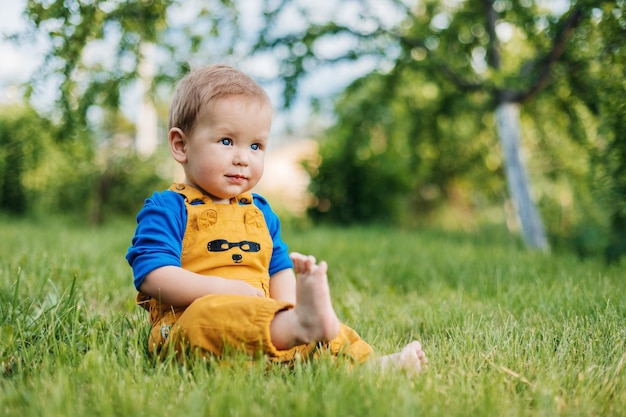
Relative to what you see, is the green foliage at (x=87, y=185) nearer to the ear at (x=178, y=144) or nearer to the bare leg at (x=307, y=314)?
the ear at (x=178, y=144)

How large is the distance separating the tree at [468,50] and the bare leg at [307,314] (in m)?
2.91

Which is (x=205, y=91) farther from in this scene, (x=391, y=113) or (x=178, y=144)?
(x=391, y=113)

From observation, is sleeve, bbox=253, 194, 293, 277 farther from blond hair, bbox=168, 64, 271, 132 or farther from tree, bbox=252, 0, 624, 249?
tree, bbox=252, 0, 624, 249

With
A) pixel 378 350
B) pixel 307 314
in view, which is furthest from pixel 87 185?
pixel 307 314

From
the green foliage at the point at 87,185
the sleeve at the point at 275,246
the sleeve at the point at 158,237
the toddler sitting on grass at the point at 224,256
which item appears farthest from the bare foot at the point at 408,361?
the green foliage at the point at 87,185

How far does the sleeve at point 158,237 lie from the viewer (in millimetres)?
1801

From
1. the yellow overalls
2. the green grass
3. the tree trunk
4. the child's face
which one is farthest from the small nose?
the tree trunk

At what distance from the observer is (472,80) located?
4.88 meters

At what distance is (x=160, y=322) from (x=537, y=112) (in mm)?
4490

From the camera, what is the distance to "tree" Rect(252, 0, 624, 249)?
4214mm

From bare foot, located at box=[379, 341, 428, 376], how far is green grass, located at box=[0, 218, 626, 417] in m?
0.04

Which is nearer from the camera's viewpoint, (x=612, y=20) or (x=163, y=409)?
(x=163, y=409)

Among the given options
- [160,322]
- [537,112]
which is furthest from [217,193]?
[537,112]

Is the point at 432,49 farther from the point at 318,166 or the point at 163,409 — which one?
the point at 163,409
